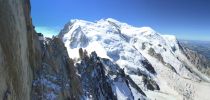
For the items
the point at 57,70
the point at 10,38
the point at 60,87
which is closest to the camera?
the point at 10,38

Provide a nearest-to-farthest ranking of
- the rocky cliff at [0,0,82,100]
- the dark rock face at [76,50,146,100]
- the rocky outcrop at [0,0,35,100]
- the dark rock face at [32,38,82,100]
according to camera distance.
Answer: the rocky outcrop at [0,0,35,100] < the rocky cliff at [0,0,82,100] < the dark rock face at [32,38,82,100] < the dark rock face at [76,50,146,100]

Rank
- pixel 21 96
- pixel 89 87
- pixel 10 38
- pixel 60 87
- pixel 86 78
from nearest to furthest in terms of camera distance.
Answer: pixel 10 38 → pixel 21 96 → pixel 60 87 → pixel 89 87 → pixel 86 78

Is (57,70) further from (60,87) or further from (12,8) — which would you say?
(12,8)

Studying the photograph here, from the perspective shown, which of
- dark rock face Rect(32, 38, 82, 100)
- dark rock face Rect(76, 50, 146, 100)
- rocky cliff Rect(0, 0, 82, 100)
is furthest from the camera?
dark rock face Rect(76, 50, 146, 100)

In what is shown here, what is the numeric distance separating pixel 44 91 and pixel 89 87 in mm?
51140

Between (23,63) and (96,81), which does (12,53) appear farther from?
(96,81)

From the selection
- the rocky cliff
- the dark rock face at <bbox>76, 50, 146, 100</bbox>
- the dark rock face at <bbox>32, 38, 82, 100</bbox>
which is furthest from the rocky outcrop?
the dark rock face at <bbox>76, 50, 146, 100</bbox>

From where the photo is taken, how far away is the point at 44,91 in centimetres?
4856

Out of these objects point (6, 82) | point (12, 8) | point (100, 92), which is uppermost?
point (12, 8)

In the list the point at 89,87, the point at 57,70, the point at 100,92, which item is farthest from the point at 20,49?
the point at 100,92

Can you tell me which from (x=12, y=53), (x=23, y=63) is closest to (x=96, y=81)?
(x=23, y=63)

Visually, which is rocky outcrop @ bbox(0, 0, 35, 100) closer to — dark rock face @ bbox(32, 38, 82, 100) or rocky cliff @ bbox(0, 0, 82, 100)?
rocky cliff @ bbox(0, 0, 82, 100)

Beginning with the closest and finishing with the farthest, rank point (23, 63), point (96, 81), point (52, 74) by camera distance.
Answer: point (23, 63) → point (52, 74) → point (96, 81)

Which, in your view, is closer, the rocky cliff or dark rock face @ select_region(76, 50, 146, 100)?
the rocky cliff
